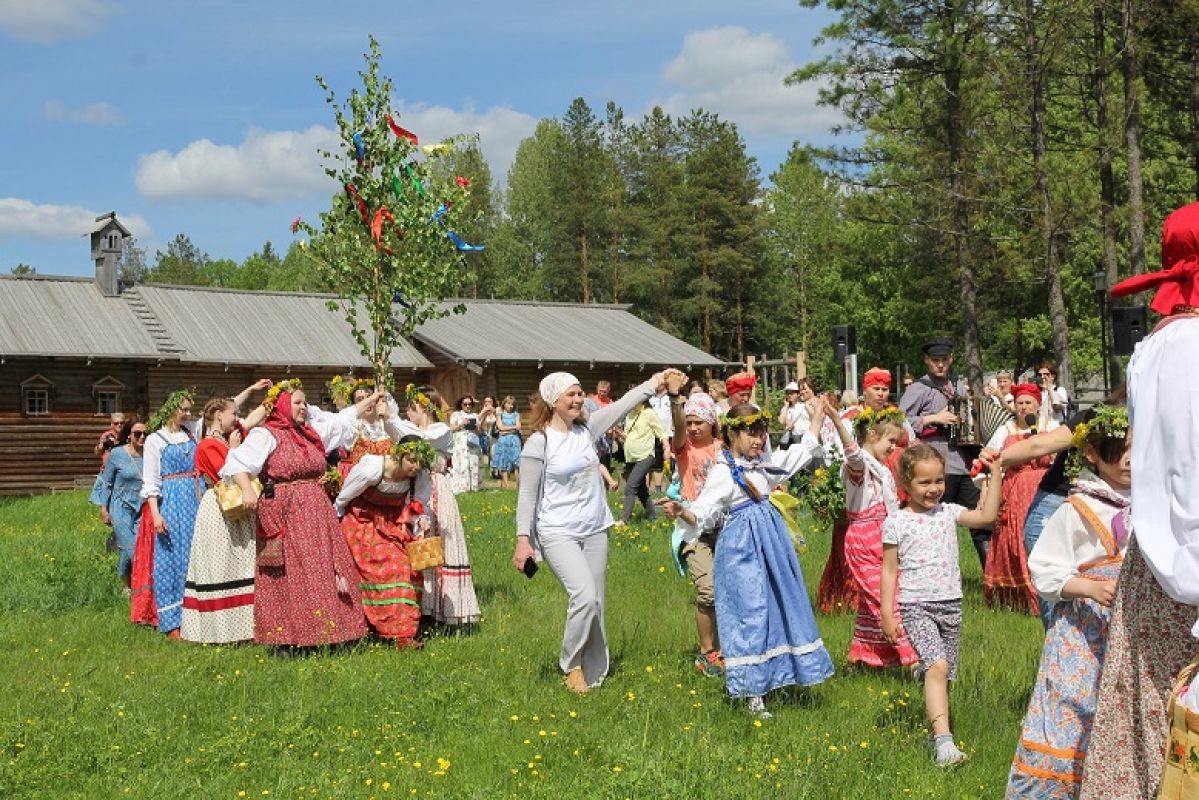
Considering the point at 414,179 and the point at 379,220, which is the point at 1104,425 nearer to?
the point at 379,220

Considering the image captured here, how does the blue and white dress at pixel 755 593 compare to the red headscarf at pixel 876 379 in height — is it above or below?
below

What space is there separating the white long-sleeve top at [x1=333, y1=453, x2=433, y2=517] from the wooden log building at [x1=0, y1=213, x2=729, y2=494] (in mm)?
18385

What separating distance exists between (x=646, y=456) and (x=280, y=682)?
26.5 ft

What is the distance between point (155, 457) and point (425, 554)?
2869 mm

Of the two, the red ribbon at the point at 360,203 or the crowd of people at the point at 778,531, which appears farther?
the red ribbon at the point at 360,203

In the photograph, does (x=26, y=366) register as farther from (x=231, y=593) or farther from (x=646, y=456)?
(x=231, y=593)

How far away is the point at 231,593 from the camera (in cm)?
909

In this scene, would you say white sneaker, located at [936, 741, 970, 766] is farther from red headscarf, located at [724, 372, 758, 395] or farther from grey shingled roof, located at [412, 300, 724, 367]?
grey shingled roof, located at [412, 300, 724, 367]

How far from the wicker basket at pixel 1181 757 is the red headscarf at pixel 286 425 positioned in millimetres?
6544

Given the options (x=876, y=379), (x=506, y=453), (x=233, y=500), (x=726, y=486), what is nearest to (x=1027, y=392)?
(x=876, y=379)

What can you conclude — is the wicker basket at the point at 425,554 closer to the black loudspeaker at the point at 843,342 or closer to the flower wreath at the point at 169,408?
the flower wreath at the point at 169,408

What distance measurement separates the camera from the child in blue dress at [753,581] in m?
6.42

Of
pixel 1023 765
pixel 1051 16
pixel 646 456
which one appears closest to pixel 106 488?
pixel 646 456

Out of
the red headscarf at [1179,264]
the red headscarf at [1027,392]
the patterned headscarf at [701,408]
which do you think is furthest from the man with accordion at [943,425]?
the red headscarf at [1179,264]
